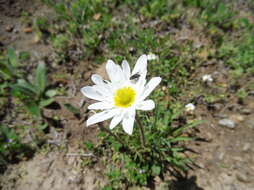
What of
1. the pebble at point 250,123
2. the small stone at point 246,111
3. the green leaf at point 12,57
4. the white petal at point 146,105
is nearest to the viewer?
the white petal at point 146,105

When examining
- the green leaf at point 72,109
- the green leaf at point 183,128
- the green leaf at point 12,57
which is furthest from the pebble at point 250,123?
the green leaf at point 12,57

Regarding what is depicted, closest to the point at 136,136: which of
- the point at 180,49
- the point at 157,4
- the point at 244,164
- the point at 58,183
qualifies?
the point at 58,183

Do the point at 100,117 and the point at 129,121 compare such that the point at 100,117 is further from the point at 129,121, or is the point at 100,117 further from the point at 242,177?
the point at 242,177

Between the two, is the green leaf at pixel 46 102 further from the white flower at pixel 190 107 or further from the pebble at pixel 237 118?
the pebble at pixel 237 118

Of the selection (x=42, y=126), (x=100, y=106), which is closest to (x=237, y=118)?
(x=100, y=106)

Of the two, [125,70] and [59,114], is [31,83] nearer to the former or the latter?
[59,114]
